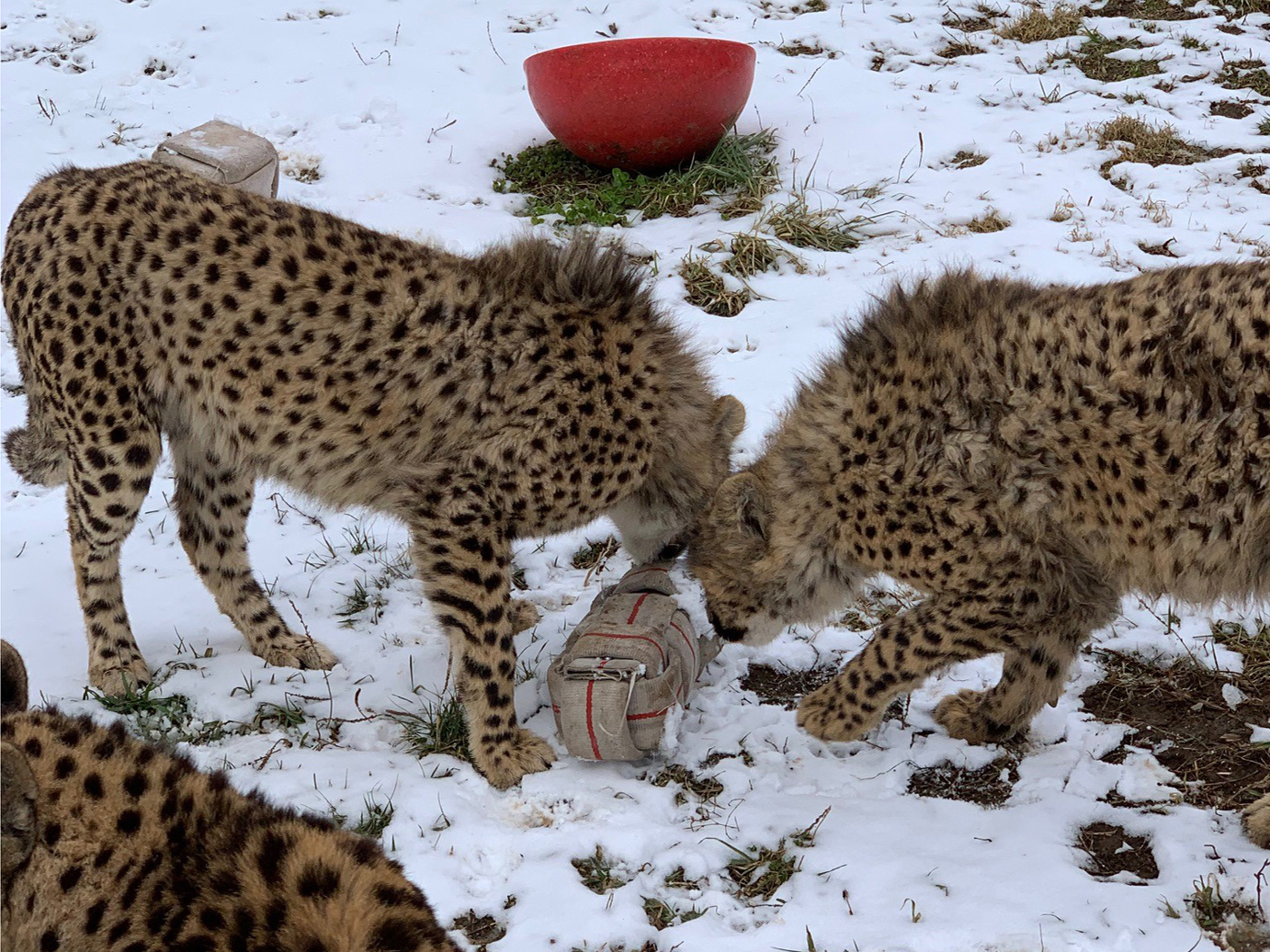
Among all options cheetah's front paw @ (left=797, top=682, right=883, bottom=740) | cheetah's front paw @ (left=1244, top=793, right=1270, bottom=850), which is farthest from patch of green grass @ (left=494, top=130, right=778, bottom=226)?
cheetah's front paw @ (left=1244, top=793, right=1270, bottom=850)

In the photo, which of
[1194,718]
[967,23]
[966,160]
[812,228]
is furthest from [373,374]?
[967,23]

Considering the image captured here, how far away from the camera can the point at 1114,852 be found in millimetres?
3410

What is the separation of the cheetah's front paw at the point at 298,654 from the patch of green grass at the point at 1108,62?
720cm

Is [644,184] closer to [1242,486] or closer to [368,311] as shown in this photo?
[368,311]

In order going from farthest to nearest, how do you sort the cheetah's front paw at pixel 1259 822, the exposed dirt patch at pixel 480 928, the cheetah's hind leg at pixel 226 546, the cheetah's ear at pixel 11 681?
the cheetah's hind leg at pixel 226 546 < the cheetah's front paw at pixel 1259 822 < the exposed dirt patch at pixel 480 928 < the cheetah's ear at pixel 11 681

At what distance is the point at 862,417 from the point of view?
383 centimetres

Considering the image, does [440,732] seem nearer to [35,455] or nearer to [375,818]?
[375,818]

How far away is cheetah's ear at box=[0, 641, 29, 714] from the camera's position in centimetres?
217

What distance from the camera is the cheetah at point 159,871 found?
1868mm

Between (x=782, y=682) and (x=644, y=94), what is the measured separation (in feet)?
14.5

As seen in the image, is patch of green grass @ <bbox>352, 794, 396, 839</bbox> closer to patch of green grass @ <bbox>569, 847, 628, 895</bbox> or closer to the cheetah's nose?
patch of green grass @ <bbox>569, 847, 628, 895</bbox>

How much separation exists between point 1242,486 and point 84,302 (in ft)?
11.9

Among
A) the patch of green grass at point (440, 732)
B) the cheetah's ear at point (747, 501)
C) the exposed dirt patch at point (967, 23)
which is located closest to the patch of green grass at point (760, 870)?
the patch of green grass at point (440, 732)

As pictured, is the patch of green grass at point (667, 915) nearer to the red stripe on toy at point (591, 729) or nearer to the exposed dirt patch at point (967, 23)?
the red stripe on toy at point (591, 729)
